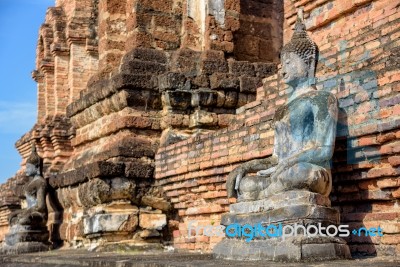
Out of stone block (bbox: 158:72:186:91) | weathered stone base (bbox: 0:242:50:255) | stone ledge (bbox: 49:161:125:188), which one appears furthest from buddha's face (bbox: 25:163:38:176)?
stone block (bbox: 158:72:186:91)

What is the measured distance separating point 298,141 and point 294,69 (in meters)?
0.78

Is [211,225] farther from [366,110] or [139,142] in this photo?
[366,110]

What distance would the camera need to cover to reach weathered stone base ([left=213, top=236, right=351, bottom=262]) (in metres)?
5.87

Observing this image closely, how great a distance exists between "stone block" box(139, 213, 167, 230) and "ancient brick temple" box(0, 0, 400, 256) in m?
0.01

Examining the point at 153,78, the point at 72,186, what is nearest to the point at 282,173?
the point at 153,78

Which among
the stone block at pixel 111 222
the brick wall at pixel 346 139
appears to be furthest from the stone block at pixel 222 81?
the stone block at pixel 111 222

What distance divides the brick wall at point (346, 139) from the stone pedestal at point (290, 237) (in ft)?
1.84

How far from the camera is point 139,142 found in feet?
35.1

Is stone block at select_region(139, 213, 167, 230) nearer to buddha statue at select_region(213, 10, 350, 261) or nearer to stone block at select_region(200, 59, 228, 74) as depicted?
stone block at select_region(200, 59, 228, 74)

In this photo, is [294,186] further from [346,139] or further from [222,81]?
[222,81]

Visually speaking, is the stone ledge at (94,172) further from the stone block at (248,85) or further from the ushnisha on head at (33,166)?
the stone block at (248,85)

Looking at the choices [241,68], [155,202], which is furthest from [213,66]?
[155,202]

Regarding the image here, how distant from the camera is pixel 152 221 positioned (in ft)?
33.9

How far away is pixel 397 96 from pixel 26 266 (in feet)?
16.3
